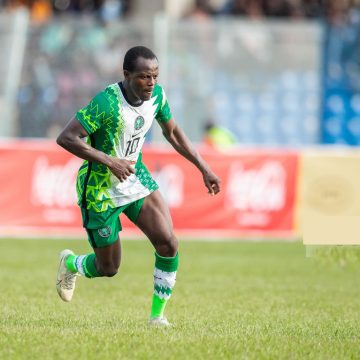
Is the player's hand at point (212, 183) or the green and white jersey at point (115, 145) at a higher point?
the green and white jersey at point (115, 145)

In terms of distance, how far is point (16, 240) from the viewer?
17984 mm

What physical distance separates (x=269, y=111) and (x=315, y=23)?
2.05 m

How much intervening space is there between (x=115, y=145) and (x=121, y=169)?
541mm

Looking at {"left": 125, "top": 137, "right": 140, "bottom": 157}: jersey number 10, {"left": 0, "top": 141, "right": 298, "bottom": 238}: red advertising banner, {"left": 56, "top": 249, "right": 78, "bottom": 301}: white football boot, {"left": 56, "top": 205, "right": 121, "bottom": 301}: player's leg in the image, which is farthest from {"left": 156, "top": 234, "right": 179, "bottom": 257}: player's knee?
{"left": 0, "top": 141, "right": 298, "bottom": 238}: red advertising banner

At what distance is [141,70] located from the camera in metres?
8.08

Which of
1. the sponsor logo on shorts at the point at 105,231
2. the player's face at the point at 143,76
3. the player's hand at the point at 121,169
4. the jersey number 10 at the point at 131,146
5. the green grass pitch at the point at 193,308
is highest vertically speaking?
the player's face at the point at 143,76

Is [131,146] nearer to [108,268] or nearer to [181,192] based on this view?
[108,268]

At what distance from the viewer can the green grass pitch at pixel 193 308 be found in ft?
23.4

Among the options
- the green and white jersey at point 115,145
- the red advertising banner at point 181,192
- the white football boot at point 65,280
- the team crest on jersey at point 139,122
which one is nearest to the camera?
the green and white jersey at point 115,145

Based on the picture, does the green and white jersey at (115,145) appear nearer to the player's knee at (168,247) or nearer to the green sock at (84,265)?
the player's knee at (168,247)

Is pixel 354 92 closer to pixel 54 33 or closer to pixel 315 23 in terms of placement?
pixel 315 23

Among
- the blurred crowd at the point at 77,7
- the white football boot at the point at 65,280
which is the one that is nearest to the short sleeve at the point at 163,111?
the white football boot at the point at 65,280

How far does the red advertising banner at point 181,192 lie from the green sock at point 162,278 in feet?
34.8

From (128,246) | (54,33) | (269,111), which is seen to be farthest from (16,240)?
(269,111)
